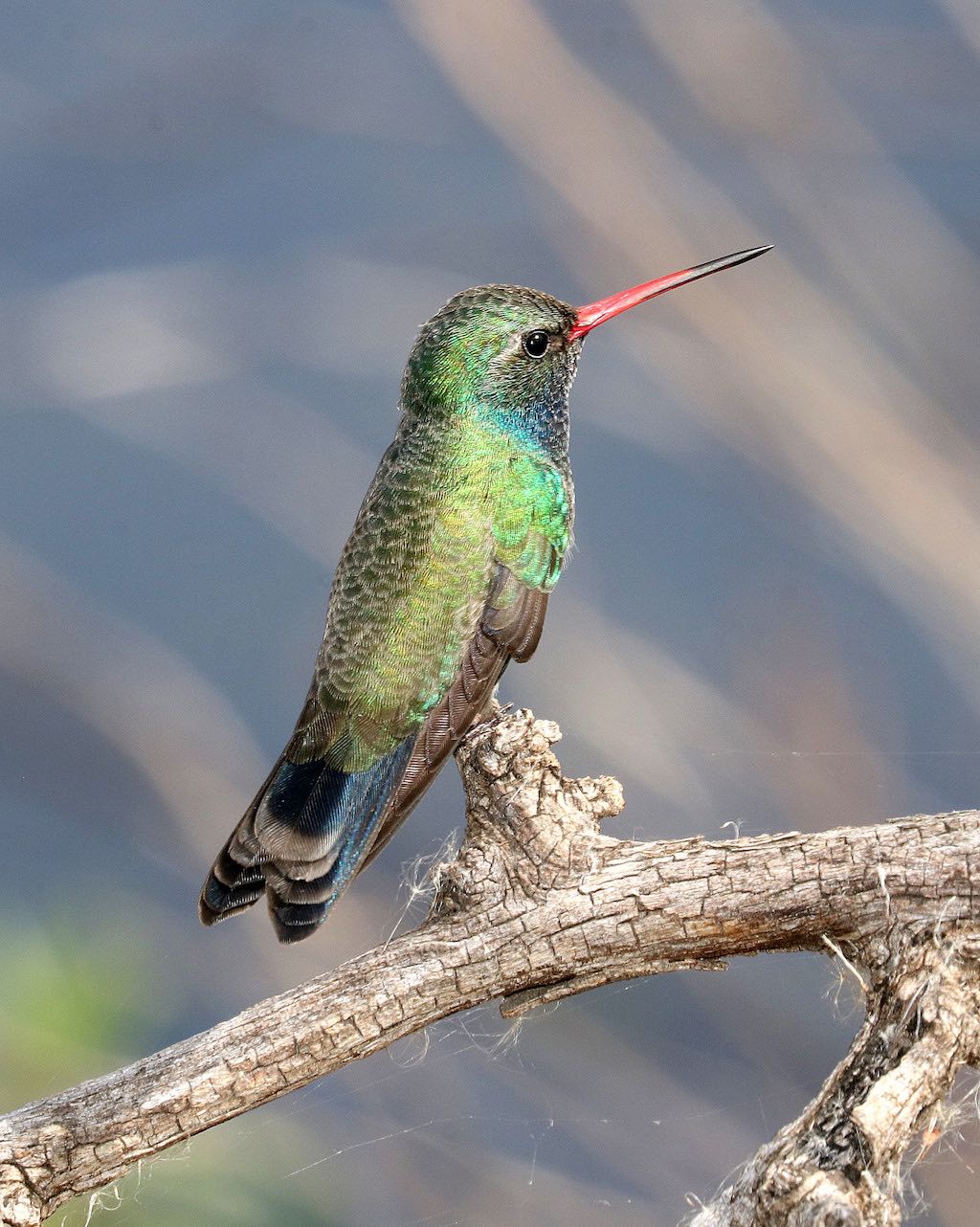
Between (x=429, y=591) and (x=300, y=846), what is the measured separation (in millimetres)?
581

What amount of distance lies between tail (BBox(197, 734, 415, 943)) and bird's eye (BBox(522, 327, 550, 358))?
0.99 meters

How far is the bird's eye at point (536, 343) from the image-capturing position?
125 inches

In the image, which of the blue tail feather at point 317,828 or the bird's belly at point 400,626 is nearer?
the blue tail feather at point 317,828

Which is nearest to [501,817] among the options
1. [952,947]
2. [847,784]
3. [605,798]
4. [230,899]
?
[605,798]

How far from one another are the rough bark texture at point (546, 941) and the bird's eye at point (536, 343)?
1.07 meters

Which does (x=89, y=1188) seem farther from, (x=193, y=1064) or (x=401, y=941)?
(x=401, y=941)

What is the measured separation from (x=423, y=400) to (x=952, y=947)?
63.6 inches

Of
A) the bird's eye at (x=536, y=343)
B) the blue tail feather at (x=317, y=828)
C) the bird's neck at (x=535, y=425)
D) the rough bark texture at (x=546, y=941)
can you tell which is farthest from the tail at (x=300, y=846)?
the bird's eye at (x=536, y=343)

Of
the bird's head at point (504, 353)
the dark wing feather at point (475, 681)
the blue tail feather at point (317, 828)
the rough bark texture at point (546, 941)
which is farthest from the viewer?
the bird's head at point (504, 353)

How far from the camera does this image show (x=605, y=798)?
2398 millimetres

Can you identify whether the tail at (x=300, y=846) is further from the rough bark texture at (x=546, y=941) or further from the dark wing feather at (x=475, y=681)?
the rough bark texture at (x=546, y=941)

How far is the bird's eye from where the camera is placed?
125 inches

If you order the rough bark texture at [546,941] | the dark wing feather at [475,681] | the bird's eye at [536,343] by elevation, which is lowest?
the rough bark texture at [546,941]

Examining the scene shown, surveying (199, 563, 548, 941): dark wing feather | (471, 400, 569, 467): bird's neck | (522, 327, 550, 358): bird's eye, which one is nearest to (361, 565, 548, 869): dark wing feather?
(199, 563, 548, 941): dark wing feather
